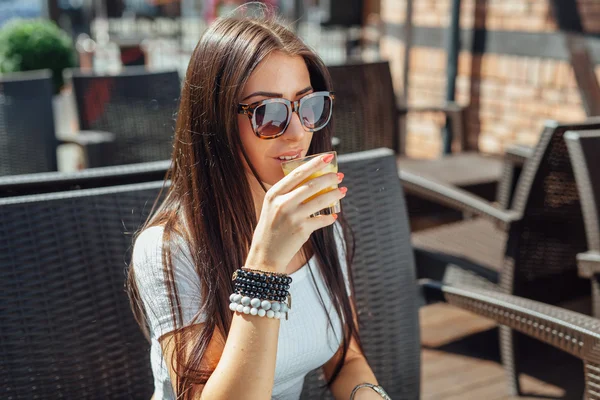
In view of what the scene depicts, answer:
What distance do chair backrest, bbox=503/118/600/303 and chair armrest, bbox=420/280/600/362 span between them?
609mm

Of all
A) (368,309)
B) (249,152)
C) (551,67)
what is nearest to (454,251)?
(368,309)

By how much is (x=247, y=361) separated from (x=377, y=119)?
258 centimetres

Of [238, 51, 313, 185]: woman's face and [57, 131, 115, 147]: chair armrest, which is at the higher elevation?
[238, 51, 313, 185]: woman's face

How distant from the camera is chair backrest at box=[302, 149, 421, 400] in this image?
1.58 metres

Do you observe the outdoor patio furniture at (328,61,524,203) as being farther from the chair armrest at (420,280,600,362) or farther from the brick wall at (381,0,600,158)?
the chair armrest at (420,280,600,362)

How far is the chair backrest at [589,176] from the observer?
1.87 m

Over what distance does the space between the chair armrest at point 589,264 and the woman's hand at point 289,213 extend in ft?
3.38

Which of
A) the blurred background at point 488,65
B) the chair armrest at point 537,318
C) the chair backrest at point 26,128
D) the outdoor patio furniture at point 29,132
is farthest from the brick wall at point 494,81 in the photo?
the chair backrest at point 26,128

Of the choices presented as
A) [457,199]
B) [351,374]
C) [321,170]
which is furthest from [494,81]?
[321,170]

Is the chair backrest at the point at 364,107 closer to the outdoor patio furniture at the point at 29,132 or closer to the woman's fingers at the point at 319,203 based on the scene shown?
the outdoor patio furniture at the point at 29,132

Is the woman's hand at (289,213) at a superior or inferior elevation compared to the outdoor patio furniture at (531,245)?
superior

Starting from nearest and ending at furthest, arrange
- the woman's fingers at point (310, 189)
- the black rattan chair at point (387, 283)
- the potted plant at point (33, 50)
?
1. the woman's fingers at point (310, 189)
2. the black rattan chair at point (387, 283)
3. the potted plant at point (33, 50)

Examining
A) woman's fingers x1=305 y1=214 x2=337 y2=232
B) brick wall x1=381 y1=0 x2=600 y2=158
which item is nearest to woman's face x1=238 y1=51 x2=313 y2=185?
woman's fingers x1=305 y1=214 x2=337 y2=232

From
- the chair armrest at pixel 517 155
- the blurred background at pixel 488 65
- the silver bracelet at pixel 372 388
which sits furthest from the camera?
the blurred background at pixel 488 65
